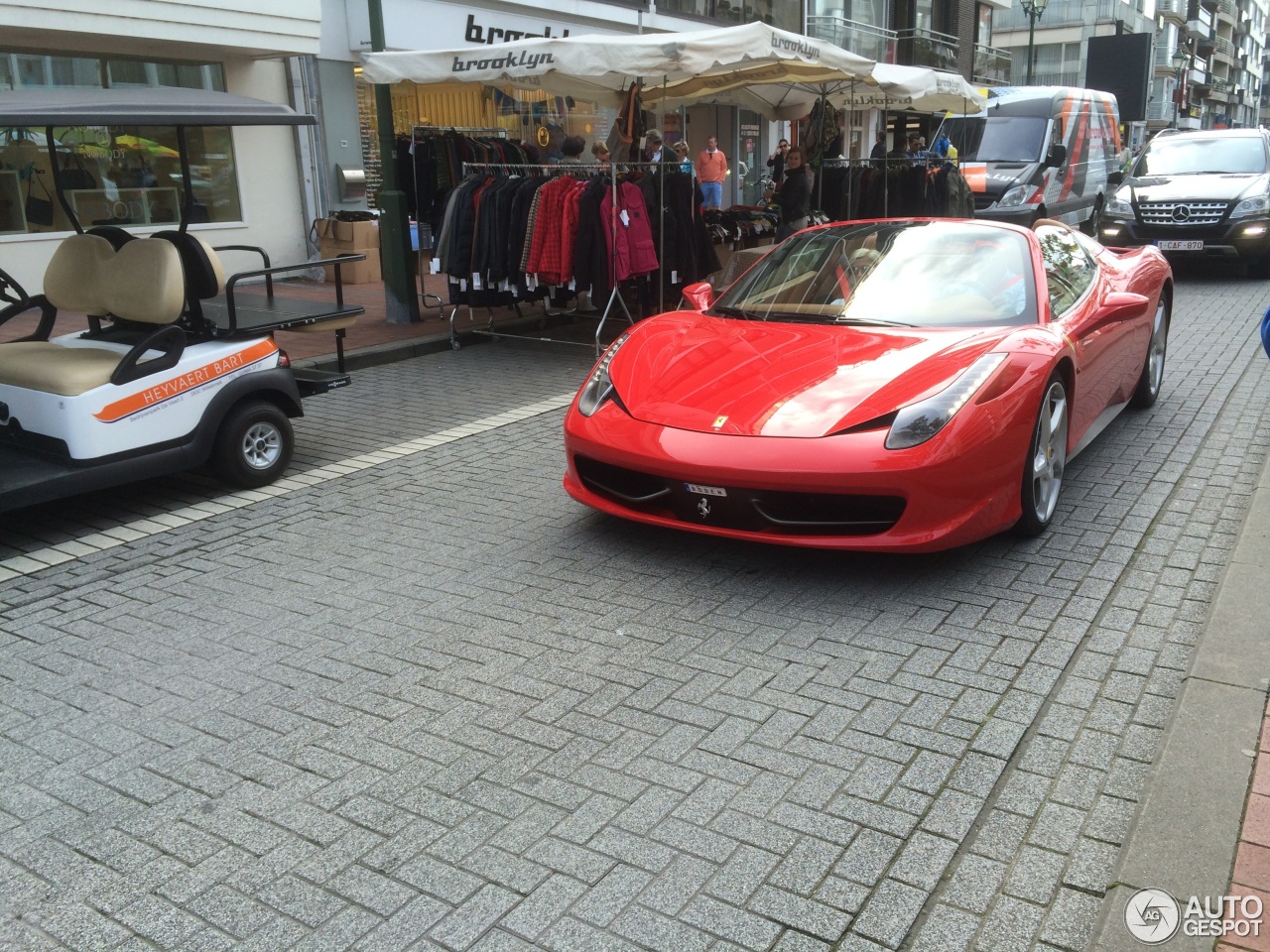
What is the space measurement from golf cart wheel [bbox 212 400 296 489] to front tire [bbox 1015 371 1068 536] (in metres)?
4.05

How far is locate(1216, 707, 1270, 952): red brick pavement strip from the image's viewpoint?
2.38 m

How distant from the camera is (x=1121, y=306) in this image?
6.02 metres

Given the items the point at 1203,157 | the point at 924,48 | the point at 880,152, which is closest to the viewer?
the point at 880,152

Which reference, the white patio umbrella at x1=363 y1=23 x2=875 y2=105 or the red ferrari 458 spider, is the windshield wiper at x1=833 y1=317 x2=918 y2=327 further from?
the white patio umbrella at x1=363 y1=23 x2=875 y2=105

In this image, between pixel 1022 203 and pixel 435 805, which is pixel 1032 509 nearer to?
pixel 435 805

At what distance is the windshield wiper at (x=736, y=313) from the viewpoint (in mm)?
5672

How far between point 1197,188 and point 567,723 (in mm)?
14177

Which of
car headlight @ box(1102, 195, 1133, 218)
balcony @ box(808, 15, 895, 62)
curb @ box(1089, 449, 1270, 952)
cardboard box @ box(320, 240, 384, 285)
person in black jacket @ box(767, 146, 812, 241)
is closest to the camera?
curb @ box(1089, 449, 1270, 952)

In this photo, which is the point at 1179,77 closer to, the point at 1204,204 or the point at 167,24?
the point at 1204,204

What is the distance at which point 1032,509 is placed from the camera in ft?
15.6

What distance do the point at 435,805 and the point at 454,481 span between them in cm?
335

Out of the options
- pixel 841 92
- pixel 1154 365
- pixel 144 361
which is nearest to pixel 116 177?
pixel 841 92

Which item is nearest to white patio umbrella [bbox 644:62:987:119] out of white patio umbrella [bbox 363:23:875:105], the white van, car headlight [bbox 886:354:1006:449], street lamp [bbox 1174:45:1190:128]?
white patio umbrella [bbox 363:23:875:105]

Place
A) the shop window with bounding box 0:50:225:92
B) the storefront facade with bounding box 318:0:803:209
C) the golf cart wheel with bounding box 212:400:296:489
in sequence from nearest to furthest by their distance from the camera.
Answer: the golf cart wheel with bounding box 212:400:296:489 → the shop window with bounding box 0:50:225:92 → the storefront facade with bounding box 318:0:803:209
